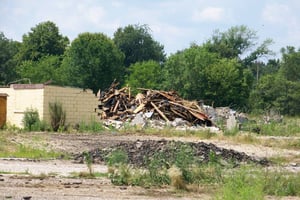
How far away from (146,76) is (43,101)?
50.0 meters

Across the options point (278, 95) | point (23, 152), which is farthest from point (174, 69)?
point (23, 152)

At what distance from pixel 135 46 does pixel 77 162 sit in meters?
99.6

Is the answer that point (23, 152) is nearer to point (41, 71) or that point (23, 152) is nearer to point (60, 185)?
point (60, 185)

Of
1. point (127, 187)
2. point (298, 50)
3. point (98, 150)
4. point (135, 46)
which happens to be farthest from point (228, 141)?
point (135, 46)

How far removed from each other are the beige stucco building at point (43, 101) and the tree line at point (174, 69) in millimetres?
21516

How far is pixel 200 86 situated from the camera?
8225 centimetres

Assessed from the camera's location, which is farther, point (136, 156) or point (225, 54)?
point (225, 54)

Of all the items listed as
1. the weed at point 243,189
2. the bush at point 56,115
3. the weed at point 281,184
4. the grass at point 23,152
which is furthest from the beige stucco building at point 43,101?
the weed at point 243,189

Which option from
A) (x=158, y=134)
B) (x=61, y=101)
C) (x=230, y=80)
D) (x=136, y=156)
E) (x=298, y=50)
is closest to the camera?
(x=136, y=156)

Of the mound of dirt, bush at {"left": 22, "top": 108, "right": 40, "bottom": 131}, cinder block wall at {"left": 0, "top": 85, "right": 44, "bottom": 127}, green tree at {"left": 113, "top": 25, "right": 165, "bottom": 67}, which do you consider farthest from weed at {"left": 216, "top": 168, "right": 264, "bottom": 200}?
green tree at {"left": 113, "top": 25, "right": 165, "bottom": 67}

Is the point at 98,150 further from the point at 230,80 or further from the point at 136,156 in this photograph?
the point at 230,80

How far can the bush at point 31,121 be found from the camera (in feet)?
137

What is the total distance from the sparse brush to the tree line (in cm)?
5105

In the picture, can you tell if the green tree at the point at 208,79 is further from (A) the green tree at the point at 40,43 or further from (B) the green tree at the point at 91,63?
(A) the green tree at the point at 40,43
